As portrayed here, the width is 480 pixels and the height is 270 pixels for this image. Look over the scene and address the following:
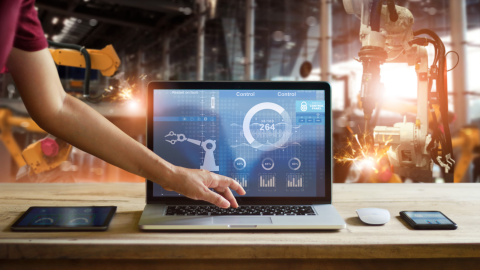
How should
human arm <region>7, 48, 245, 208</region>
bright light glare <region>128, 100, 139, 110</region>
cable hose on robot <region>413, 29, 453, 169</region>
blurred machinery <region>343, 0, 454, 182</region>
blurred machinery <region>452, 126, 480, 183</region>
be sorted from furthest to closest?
blurred machinery <region>452, 126, 480, 183</region> → bright light glare <region>128, 100, 139, 110</region> → cable hose on robot <region>413, 29, 453, 169</region> → blurred machinery <region>343, 0, 454, 182</region> → human arm <region>7, 48, 245, 208</region>

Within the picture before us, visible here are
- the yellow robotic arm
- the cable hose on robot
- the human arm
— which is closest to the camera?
the human arm

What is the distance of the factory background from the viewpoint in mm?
1685

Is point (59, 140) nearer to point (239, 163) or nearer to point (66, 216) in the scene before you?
point (66, 216)

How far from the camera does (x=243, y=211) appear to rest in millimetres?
792

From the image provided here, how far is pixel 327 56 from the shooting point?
15.4 feet

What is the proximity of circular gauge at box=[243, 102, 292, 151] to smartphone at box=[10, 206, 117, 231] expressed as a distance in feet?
1.29

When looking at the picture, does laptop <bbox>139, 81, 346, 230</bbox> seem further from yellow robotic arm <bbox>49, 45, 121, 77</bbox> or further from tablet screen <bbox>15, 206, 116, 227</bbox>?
yellow robotic arm <bbox>49, 45, 121, 77</bbox>

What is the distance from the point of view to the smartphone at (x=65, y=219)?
0.70 m

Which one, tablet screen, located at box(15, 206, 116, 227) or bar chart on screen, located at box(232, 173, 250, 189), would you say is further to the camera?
bar chart on screen, located at box(232, 173, 250, 189)

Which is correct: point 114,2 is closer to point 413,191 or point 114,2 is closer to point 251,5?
point 251,5

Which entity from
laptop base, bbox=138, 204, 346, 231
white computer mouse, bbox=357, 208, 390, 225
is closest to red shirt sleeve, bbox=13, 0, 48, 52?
laptop base, bbox=138, 204, 346, 231

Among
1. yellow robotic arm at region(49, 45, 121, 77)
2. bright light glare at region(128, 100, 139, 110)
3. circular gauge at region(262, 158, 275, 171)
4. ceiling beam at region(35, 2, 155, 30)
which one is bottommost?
circular gauge at region(262, 158, 275, 171)

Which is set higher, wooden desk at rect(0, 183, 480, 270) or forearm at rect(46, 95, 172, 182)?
forearm at rect(46, 95, 172, 182)

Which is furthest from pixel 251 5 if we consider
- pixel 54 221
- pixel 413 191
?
pixel 54 221
